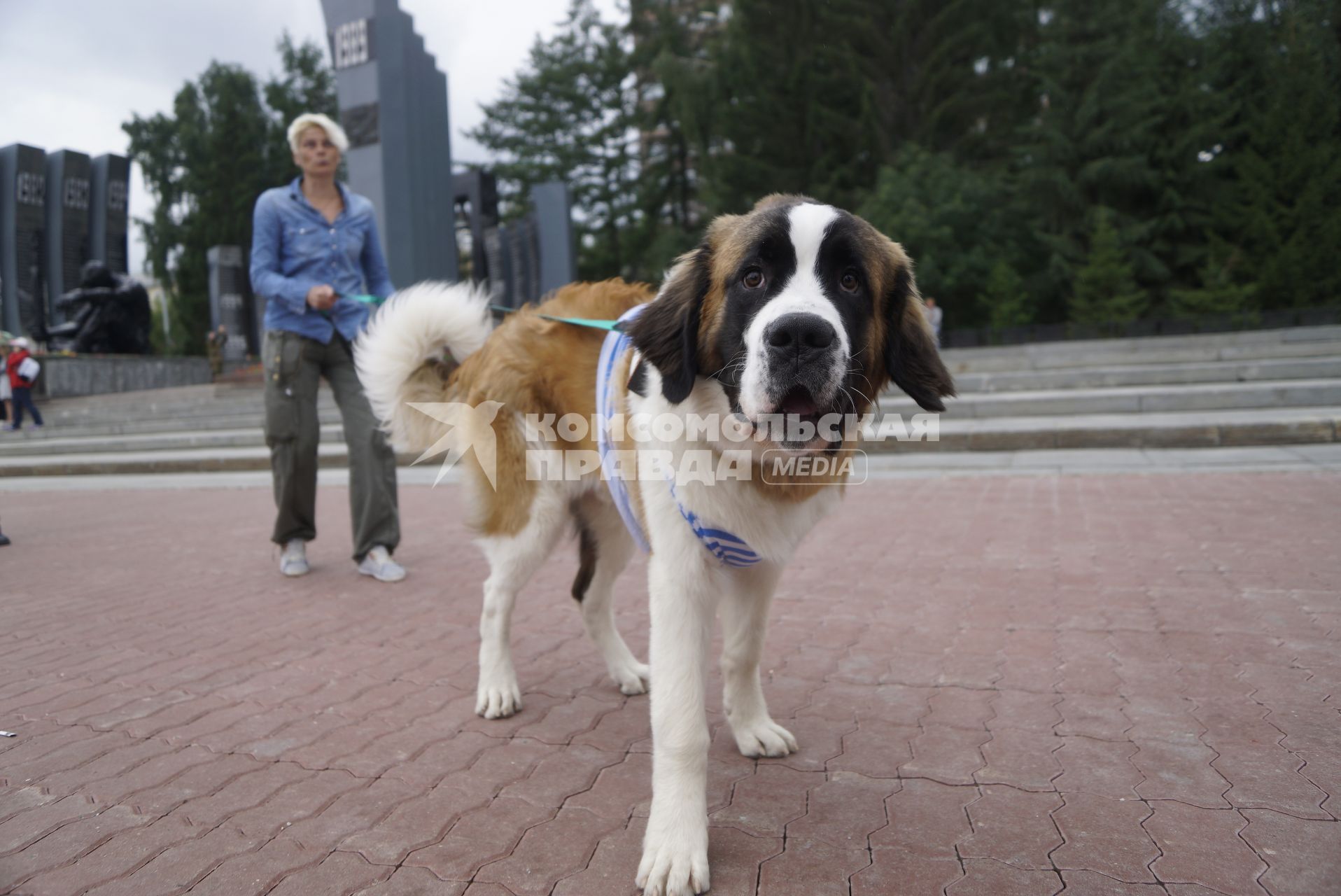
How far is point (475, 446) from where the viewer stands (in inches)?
127

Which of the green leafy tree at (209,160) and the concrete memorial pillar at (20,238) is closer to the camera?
the concrete memorial pillar at (20,238)

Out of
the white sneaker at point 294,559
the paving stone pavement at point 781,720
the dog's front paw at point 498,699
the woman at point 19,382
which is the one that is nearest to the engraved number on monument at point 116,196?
the woman at point 19,382

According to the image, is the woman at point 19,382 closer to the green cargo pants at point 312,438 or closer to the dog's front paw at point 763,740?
the green cargo pants at point 312,438

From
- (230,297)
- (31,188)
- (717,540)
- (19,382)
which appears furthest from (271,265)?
(31,188)

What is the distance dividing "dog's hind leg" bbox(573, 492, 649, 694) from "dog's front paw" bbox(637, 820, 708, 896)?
1246 mm

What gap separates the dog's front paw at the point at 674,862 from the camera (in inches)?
76.8

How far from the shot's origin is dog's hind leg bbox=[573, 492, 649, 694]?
3309 mm

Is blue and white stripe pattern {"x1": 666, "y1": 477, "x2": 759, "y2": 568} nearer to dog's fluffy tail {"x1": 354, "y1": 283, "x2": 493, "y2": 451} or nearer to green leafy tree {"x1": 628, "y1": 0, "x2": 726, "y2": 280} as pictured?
dog's fluffy tail {"x1": 354, "y1": 283, "x2": 493, "y2": 451}

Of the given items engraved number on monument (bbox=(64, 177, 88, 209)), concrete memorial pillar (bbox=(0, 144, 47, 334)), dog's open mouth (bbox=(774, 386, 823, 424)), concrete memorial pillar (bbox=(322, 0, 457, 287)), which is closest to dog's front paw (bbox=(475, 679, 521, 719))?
dog's open mouth (bbox=(774, 386, 823, 424))

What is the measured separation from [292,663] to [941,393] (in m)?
2.91

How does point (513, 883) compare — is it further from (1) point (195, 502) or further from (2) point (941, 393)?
(1) point (195, 502)

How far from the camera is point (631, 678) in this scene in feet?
10.6

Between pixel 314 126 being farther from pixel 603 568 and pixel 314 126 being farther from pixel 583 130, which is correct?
pixel 583 130

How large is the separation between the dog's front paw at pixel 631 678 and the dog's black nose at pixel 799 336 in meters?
1.64
